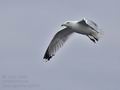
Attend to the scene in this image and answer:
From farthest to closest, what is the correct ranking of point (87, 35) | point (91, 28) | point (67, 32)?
point (67, 32) → point (87, 35) → point (91, 28)

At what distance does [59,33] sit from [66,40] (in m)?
0.23

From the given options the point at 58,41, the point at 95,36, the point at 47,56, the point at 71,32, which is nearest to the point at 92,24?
the point at 95,36

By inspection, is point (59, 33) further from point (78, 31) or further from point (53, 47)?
point (78, 31)

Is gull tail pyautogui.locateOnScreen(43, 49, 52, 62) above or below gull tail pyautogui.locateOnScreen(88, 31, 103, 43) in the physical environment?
above

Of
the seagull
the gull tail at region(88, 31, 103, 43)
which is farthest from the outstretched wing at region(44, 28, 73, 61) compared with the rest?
the gull tail at region(88, 31, 103, 43)

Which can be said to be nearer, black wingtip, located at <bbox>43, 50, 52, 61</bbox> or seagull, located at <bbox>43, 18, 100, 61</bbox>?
seagull, located at <bbox>43, 18, 100, 61</bbox>

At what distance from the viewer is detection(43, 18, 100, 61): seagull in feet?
30.5

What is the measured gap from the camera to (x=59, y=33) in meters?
10.8

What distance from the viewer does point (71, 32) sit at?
10.9 meters

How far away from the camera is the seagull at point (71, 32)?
930 cm

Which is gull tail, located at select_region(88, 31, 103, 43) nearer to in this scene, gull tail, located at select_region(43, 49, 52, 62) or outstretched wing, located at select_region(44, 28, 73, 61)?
outstretched wing, located at select_region(44, 28, 73, 61)

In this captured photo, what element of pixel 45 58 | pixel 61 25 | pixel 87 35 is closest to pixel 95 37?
pixel 87 35

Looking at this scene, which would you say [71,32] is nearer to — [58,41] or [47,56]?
[58,41]

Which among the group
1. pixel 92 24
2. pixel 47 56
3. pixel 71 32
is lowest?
pixel 92 24
